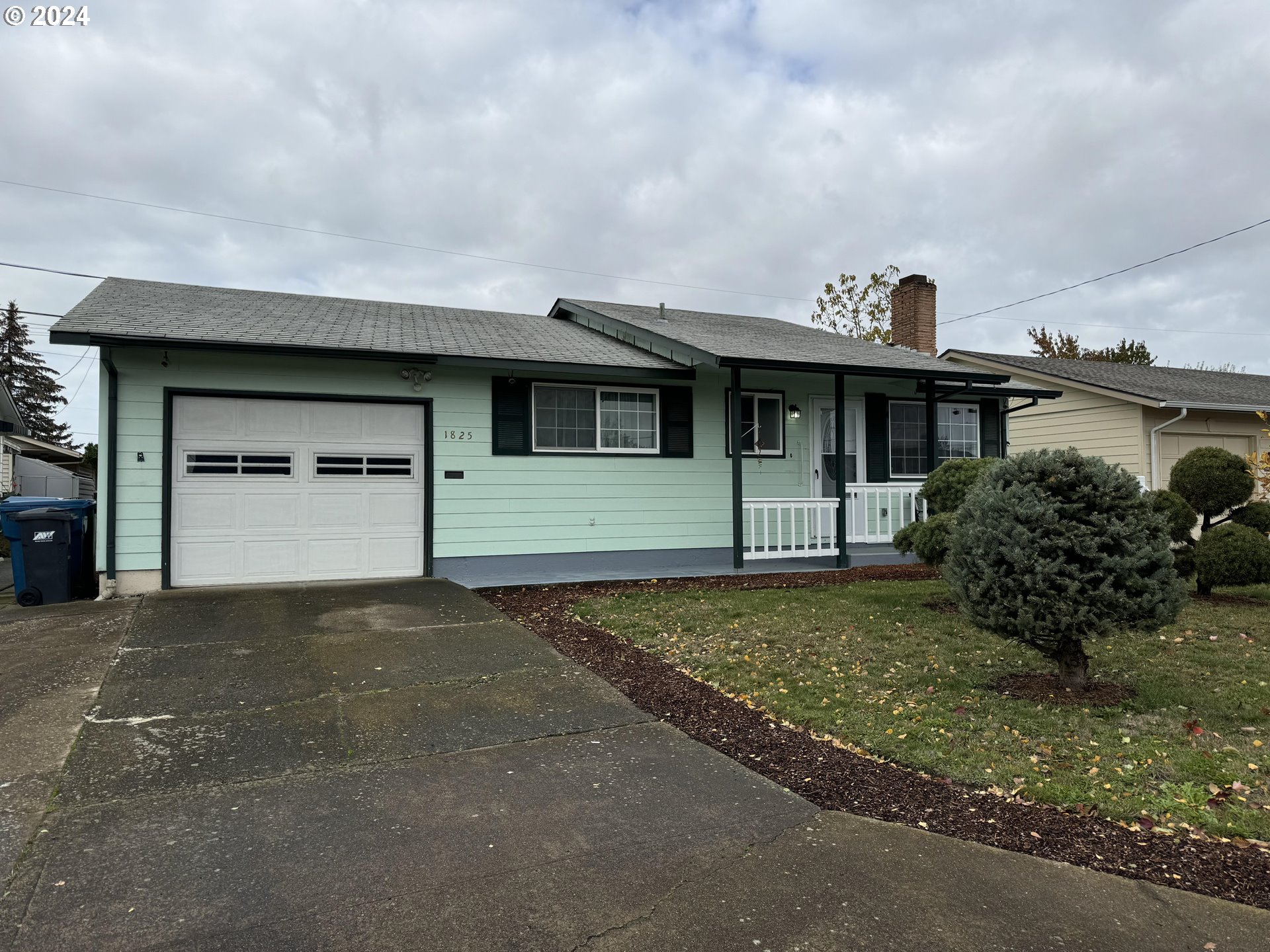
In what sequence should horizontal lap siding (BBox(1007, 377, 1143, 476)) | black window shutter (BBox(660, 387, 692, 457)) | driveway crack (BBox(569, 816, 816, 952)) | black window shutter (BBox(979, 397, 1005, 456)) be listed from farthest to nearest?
horizontal lap siding (BBox(1007, 377, 1143, 476)), black window shutter (BBox(979, 397, 1005, 456)), black window shutter (BBox(660, 387, 692, 457)), driveway crack (BBox(569, 816, 816, 952))

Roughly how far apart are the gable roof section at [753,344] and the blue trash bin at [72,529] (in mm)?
6900

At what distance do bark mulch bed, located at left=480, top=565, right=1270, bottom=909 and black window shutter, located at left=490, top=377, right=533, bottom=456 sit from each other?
4.56 metres

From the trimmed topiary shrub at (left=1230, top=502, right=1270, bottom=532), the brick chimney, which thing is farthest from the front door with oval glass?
the brick chimney

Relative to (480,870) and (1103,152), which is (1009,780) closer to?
(480,870)

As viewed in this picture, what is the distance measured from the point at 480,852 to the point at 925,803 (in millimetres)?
1786

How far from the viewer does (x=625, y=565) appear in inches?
386

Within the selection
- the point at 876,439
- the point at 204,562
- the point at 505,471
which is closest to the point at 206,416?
the point at 204,562

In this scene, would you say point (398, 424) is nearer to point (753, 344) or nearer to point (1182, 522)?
point (753, 344)

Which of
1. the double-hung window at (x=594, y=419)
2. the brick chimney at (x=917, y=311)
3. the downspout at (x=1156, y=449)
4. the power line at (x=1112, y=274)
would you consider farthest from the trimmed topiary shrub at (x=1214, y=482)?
the power line at (x=1112, y=274)

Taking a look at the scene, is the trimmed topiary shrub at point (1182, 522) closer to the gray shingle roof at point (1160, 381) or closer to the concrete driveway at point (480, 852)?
the gray shingle roof at point (1160, 381)

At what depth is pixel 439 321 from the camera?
435 inches

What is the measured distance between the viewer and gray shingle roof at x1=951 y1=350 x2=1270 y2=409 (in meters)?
13.8

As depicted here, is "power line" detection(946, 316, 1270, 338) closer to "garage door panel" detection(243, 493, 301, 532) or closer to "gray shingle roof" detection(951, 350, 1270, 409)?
"gray shingle roof" detection(951, 350, 1270, 409)

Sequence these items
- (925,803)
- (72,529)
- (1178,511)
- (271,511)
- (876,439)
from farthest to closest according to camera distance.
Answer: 1. (876,439)
2. (271,511)
3. (1178,511)
4. (72,529)
5. (925,803)
